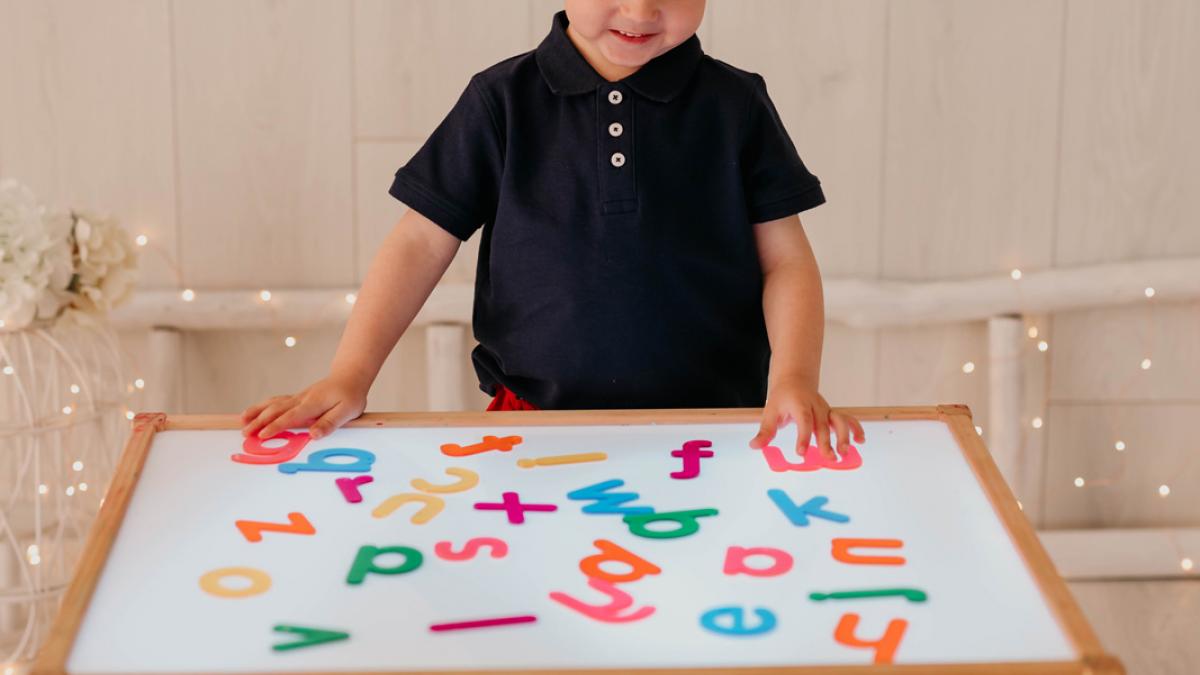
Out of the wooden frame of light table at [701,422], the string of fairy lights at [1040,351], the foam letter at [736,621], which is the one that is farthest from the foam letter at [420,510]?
the string of fairy lights at [1040,351]

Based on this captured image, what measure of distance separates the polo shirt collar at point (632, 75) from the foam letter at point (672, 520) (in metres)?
0.39

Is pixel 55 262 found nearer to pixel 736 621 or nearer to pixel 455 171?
pixel 455 171

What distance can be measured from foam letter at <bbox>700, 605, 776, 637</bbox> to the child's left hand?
0.21 meters

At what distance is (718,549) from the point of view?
0.84 meters

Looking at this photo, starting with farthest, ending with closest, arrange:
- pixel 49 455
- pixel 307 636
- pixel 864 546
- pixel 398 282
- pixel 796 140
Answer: pixel 796 140 < pixel 49 455 < pixel 398 282 < pixel 864 546 < pixel 307 636

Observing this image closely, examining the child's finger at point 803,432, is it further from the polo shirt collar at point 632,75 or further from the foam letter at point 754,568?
the polo shirt collar at point 632,75

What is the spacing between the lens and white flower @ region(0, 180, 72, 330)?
141 cm

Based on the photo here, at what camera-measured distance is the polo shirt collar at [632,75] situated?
113 centimetres

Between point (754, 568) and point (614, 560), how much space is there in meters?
0.08

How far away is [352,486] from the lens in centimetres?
92

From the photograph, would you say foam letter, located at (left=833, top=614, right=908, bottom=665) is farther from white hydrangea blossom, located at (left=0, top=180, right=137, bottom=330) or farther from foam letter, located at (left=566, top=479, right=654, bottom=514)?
white hydrangea blossom, located at (left=0, top=180, right=137, bottom=330)

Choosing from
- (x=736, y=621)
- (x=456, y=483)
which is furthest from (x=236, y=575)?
(x=736, y=621)

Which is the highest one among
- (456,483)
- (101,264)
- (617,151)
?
(617,151)

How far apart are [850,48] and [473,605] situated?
3.71 feet
